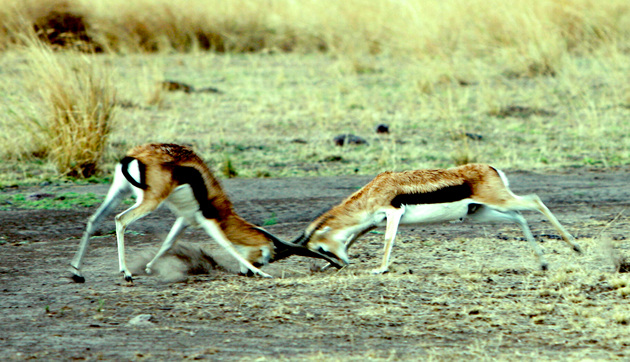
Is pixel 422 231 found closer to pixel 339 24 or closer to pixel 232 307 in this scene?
pixel 232 307

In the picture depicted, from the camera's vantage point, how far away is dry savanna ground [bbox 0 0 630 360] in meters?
4.88

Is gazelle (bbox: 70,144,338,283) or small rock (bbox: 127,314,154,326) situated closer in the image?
small rock (bbox: 127,314,154,326)

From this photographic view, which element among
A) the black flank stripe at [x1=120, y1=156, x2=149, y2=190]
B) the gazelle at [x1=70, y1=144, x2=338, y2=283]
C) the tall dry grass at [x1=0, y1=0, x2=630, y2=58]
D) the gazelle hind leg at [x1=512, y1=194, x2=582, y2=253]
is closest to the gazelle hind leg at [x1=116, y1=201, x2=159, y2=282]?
the gazelle at [x1=70, y1=144, x2=338, y2=283]

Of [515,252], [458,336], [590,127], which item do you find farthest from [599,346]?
[590,127]

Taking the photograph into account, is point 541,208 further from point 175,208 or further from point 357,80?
point 357,80

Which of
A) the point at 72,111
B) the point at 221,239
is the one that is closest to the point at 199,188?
the point at 221,239

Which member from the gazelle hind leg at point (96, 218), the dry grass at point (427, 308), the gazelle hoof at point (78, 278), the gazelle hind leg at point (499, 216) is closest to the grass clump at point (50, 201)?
the gazelle hind leg at point (96, 218)

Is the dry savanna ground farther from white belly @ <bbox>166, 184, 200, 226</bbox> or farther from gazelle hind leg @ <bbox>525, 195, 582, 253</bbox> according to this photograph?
white belly @ <bbox>166, 184, 200, 226</bbox>

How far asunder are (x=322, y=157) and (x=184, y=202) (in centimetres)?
521

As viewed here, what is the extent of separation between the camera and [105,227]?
25.6 ft

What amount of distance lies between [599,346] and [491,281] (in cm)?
130

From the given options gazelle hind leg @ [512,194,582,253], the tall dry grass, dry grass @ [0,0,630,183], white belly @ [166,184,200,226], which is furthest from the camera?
the tall dry grass

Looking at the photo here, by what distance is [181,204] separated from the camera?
6.08m

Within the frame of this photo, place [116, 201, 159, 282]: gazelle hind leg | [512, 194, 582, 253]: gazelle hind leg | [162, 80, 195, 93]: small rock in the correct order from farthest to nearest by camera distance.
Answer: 1. [162, 80, 195, 93]: small rock
2. [512, 194, 582, 253]: gazelle hind leg
3. [116, 201, 159, 282]: gazelle hind leg
